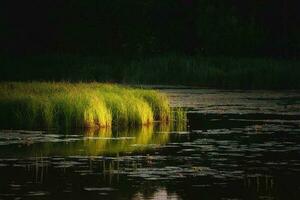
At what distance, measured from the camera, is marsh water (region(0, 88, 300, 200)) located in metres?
14.9

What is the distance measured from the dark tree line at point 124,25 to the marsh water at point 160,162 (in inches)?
1389

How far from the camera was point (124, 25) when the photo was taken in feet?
217

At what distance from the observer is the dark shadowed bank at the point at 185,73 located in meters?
42.5

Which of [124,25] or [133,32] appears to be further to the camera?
[124,25]

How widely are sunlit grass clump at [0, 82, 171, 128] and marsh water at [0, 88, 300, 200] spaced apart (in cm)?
72

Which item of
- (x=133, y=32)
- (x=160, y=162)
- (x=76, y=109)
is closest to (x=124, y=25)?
(x=133, y=32)

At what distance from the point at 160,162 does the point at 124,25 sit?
1913 inches

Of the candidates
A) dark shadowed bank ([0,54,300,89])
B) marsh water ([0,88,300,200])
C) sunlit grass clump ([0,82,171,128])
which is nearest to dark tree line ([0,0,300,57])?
dark shadowed bank ([0,54,300,89])

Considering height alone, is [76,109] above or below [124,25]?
below

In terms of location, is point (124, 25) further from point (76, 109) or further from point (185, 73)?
point (76, 109)

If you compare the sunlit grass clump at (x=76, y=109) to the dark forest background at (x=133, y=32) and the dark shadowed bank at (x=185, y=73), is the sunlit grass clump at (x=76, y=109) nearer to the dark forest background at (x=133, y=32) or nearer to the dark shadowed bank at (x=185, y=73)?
the dark shadowed bank at (x=185, y=73)

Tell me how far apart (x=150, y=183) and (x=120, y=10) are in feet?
168

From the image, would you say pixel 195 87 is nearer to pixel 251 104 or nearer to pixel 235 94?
pixel 235 94

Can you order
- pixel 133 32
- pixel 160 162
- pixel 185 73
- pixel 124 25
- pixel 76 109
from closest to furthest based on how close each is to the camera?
pixel 160 162 < pixel 76 109 < pixel 185 73 < pixel 133 32 < pixel 124 25
